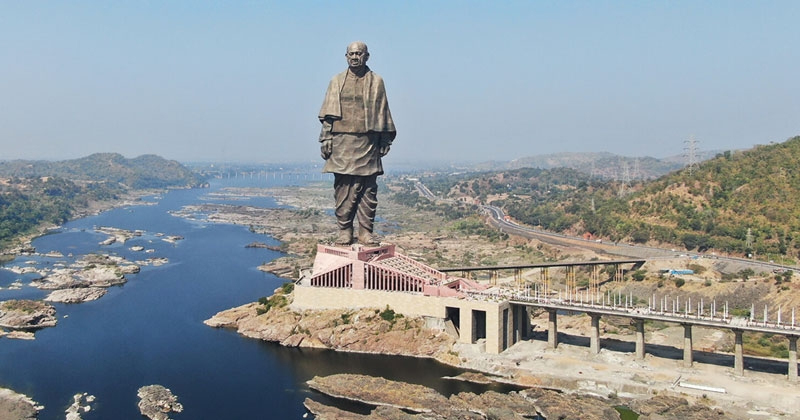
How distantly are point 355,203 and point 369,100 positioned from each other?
937 cm

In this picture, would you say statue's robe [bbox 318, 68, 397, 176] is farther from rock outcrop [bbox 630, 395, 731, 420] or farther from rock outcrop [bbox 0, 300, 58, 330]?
rock outcrop [bbox 0, 300, 58, 330]

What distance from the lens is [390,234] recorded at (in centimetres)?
13550

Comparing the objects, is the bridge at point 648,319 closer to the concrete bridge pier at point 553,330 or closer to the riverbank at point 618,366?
the concrete bridge pier at point 553,330

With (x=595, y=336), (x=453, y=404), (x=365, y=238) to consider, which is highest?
(x=365, y=238)

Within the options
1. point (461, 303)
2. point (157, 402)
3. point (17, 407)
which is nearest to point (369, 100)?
point (461, 303)

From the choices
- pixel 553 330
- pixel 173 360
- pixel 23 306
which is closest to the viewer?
pixel 553 330

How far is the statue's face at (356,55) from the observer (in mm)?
60812

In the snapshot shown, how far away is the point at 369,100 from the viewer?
61969 millimetres

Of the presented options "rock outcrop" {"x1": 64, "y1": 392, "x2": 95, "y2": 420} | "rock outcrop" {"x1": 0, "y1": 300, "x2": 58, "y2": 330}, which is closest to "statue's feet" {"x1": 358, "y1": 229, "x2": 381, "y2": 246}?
"rock outcrop" {"x1": 64, "y1": 392, "x2": 95, "y2": 420}

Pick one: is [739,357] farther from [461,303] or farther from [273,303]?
[273,303]

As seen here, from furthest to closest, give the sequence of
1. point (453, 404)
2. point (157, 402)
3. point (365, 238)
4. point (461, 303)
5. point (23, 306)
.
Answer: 1. point (23, 306)
2. point (365, 238)
3. point (461, 303)
4. point (157, 402)
5. point (453, 404)

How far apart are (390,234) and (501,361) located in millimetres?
84240

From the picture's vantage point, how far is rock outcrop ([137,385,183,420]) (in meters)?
44.1

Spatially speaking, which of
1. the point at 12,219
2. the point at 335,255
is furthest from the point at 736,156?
the point at 12,219
